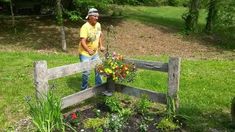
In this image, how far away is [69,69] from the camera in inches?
301

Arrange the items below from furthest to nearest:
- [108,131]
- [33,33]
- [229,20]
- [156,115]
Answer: [229,20]
[33,33]
[156,115]
[108,131]

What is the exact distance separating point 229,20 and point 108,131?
54.4ft

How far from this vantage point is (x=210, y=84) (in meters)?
Result: 10.9

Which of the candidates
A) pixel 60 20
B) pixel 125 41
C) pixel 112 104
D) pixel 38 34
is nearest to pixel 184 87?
pixel 112 104

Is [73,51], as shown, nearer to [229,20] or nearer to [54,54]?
[54,54]

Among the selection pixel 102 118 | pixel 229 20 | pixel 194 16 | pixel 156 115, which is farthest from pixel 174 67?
pixel 194 16

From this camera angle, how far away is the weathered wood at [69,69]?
7203mm

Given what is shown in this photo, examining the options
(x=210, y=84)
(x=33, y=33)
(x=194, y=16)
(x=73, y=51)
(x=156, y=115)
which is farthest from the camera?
(x=194, y=16)

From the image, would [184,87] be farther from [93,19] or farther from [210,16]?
[210,16]

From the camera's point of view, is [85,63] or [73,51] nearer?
[85,63]

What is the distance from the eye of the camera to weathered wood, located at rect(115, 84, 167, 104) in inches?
311

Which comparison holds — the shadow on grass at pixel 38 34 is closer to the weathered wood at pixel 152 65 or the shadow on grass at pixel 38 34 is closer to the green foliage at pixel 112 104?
the weathered wood at pixel 152 65

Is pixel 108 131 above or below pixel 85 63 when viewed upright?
below

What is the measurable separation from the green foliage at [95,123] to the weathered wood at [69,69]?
102cm
